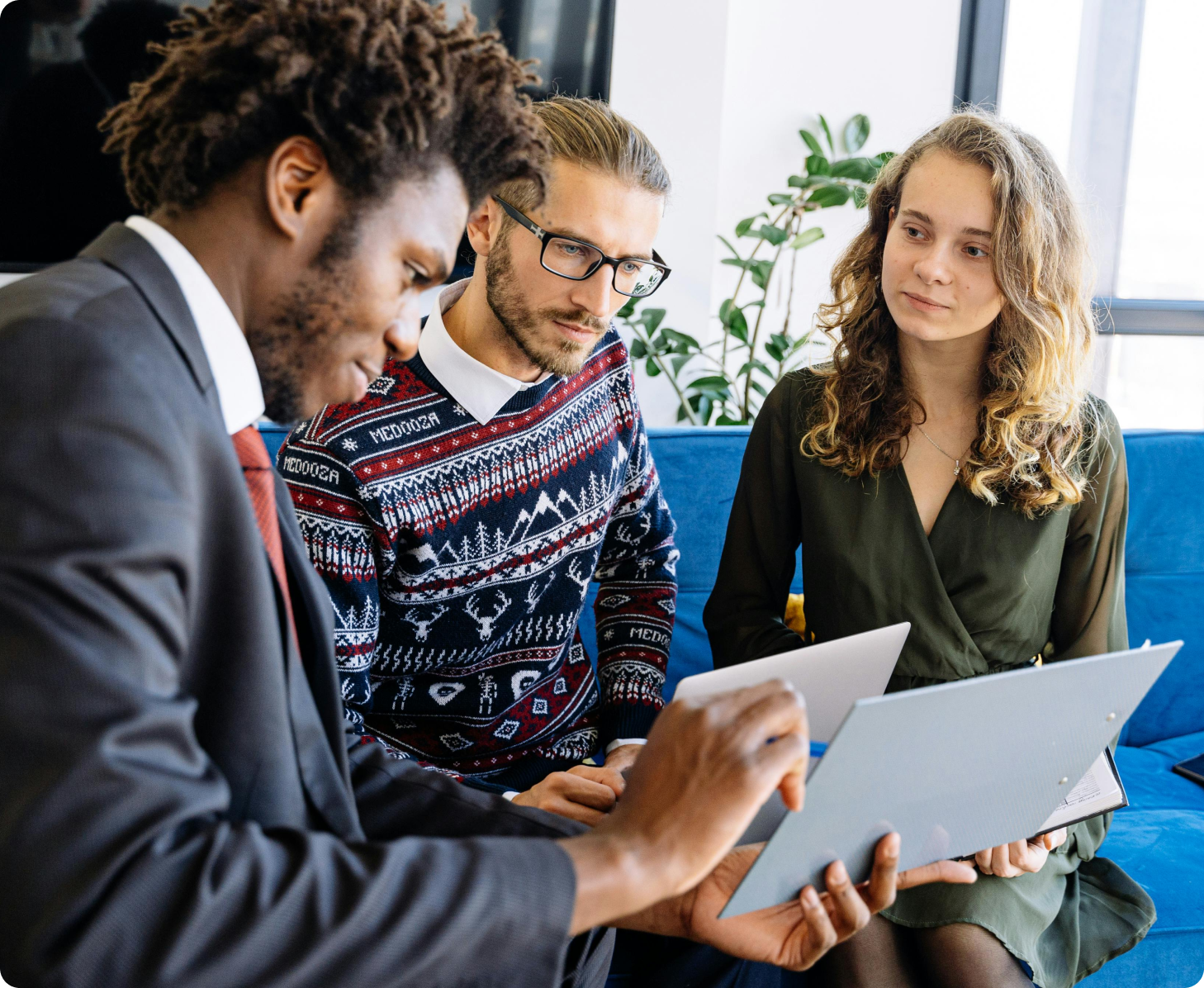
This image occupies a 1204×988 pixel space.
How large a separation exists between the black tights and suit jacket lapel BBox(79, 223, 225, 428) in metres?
1.01

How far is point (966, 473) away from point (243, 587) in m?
1.10

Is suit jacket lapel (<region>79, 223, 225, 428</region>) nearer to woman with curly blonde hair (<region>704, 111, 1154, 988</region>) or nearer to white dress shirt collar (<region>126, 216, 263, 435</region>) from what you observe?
Result: white dress shirt collar (<region>126, 216, 263, 435</region>)

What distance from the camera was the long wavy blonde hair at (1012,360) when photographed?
1443 mm

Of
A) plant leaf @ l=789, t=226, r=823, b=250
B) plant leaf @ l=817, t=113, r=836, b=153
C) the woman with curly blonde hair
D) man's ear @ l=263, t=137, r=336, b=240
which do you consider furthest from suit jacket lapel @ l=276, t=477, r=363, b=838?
plant leaf @ l=817, t=113, r=836, b=153

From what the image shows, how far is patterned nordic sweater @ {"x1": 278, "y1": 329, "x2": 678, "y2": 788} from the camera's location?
4.12 feet

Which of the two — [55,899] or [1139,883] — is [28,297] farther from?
[1139,883]

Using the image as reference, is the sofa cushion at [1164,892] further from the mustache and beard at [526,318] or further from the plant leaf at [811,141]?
the plant leaf at [811,141]

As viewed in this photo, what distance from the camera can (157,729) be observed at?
580 millimetres

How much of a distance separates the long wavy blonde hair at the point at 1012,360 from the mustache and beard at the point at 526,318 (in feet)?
1.32

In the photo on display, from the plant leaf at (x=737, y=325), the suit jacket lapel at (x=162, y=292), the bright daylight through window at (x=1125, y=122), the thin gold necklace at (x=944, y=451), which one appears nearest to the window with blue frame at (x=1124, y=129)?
the bright daylight through window at (x=1125, y=122)

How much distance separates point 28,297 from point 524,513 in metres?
0.81

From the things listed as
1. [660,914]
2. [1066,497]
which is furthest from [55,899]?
[1066,497]

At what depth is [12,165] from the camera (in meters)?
2.39

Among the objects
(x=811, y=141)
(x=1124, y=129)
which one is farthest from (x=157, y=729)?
(x=1124, y=129)
